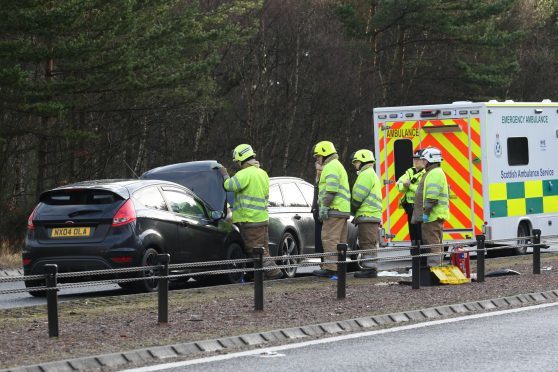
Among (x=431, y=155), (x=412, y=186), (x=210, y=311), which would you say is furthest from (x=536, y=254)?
(x=210, y=311)

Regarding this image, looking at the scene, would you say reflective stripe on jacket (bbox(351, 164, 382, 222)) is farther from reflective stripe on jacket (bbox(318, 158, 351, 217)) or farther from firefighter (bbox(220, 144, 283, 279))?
firefighter (bbox(220, 144, 283, 279))

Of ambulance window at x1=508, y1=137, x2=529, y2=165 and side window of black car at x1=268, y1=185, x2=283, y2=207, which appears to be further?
ambulance window at x1=508, y1=137, x2=529, y2=165

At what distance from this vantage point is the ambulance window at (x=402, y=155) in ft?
75.3

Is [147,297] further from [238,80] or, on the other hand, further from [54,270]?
[238,80]

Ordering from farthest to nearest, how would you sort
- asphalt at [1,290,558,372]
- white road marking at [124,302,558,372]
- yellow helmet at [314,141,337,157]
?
yellow helmet at [314,141,337,157] → white road marking at [124,302,558,372] → asphalt at [1,290,558,372]

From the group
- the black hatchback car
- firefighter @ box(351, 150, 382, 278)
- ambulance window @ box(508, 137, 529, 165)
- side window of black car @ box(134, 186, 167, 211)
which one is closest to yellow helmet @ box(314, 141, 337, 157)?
firefighter @ box(351, 150, 382, 278)

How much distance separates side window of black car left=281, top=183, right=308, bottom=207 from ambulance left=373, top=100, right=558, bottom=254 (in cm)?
305

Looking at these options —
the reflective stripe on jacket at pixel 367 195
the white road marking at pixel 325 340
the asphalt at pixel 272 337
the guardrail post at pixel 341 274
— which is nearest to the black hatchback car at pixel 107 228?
the guardrail post at pixel 341 274

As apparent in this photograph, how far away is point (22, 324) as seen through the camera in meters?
12.8

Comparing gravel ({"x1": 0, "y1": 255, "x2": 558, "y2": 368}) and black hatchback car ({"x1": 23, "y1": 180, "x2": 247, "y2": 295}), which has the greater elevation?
black hatchback car ({"x1": 23, "y1": 180, "x2": 247, "y2": 295})

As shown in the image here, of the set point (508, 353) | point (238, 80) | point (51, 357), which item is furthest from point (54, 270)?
point (238, 80)

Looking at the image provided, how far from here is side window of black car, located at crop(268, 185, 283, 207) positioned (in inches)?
775

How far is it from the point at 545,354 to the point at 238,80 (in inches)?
1451

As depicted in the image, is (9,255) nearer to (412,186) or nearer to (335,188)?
(412,186)
